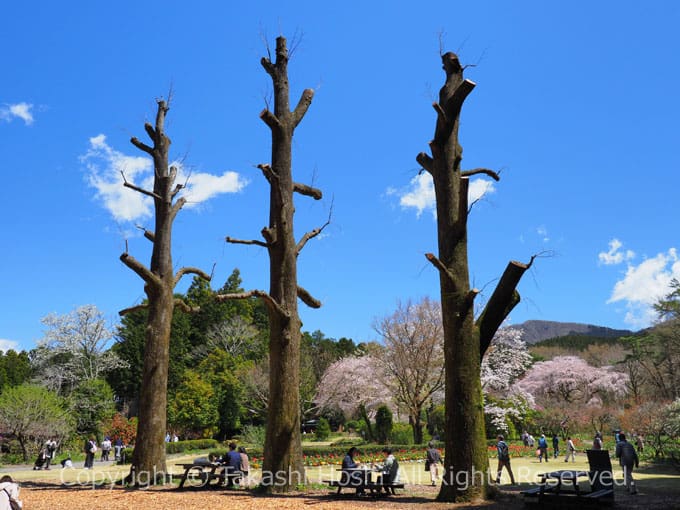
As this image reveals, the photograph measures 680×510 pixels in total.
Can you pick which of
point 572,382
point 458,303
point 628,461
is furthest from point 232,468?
point 572,382

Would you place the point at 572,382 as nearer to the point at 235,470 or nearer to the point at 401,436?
the point at 401,436

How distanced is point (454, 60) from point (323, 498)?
8137 mm

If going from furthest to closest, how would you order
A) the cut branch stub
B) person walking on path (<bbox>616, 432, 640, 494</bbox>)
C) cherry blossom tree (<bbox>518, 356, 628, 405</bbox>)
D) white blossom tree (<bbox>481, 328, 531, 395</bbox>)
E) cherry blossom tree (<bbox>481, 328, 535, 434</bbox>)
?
1. cherry blossom tree (<bbox>518, 356, 628, 405</bbox>)
2. white blossom tree (<bbox>481, 328, 531, 395</bbox>)
3. cherry blossom tree (<bbox>481, 328, 535, 434</bbox>)
4. person walking on path (<bbox>616, 432, 640, 494</bbox>)
5. the cut branch stub

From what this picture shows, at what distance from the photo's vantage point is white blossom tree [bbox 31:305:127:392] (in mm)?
42344

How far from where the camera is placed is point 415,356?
26531 millimetres

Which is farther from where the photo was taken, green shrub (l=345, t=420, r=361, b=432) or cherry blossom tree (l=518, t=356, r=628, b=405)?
green shrub (l=345, t=420, r=361, b=432)

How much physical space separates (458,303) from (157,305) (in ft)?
25.2

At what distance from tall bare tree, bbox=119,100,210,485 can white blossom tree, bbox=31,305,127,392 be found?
103ft

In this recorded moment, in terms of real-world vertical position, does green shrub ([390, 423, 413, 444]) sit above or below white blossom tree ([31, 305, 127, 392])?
below

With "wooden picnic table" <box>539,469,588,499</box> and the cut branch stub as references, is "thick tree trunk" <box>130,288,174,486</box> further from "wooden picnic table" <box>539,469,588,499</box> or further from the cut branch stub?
"wooden picnic table" <box>539,469,588,499</box>

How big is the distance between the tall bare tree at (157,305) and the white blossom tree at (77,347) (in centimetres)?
3145

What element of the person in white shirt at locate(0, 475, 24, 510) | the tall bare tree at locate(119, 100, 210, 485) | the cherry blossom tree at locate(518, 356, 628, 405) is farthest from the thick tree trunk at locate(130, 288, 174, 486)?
the cherry blossom tree at locate(518, 356, 628, 405)

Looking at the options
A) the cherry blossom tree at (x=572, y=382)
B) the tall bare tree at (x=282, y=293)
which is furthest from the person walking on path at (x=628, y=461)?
the cherry blossom tree at (x=572, y=382)

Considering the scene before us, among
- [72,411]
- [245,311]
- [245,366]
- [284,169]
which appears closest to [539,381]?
[245,366]
